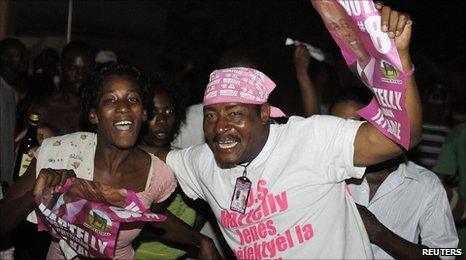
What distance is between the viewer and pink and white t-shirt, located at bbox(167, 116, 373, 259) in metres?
2.95

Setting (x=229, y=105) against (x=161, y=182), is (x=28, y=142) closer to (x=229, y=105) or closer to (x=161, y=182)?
(x=161, y=182)

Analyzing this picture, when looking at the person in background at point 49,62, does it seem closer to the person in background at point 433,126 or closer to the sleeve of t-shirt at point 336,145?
the person in background at point 433,126

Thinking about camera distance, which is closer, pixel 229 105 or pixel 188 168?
pixel 229 105

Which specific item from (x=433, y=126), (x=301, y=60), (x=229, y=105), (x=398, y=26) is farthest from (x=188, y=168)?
(x=433, y=126)

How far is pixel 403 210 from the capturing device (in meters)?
3.59

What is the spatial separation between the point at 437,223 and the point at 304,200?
3.09ft

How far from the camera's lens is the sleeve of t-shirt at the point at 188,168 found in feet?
11.4

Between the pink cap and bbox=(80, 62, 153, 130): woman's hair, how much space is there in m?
0.64

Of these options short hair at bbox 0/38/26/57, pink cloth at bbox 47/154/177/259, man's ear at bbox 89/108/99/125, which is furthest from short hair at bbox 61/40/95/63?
pink cloth at bbox 47/154/177/259

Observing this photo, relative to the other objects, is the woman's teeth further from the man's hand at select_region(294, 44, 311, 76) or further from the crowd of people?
the man's hand at select_region(294, 44, 311, 76)

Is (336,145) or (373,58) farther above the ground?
(373,58)

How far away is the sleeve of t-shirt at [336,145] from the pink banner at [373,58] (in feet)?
0.40

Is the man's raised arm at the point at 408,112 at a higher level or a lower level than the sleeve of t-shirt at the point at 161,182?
higher

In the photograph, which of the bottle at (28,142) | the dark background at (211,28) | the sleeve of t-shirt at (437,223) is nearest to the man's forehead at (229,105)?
the sleeve of t-shirt at (437,223)
